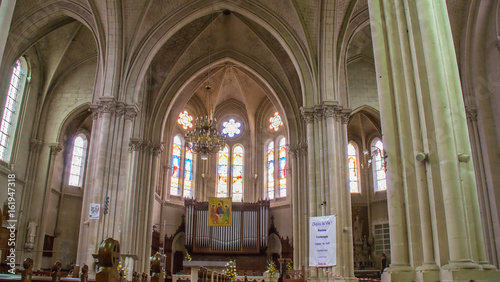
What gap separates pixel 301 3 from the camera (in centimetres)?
1798

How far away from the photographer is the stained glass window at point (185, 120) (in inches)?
1145

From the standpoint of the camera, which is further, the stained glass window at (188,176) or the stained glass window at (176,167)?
the stained glass window at (188,176)

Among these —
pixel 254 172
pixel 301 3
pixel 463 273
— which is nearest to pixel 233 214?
pixel 254 172

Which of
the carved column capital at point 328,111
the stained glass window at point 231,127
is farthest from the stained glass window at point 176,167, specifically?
the carved column capital at point 328,111

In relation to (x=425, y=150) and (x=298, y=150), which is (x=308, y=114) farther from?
(x=425, y=150)

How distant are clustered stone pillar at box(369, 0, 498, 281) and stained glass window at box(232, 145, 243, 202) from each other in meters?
21.1

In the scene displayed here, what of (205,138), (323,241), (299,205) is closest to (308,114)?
(205,138)

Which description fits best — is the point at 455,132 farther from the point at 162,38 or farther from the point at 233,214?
the point at 233,214

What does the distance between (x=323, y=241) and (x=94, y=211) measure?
7.84 meters

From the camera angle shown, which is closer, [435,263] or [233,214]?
[435,263]

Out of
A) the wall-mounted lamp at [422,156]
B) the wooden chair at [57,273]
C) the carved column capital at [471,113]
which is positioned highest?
the carved column capital at [471,113]

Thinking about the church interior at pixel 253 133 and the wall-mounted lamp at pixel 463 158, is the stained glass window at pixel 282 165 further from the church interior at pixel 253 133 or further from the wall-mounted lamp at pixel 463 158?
the wall-mounted lamp at pixel 463 158

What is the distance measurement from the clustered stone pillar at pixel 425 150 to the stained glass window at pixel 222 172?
21.3m

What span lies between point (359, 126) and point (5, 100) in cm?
1881
